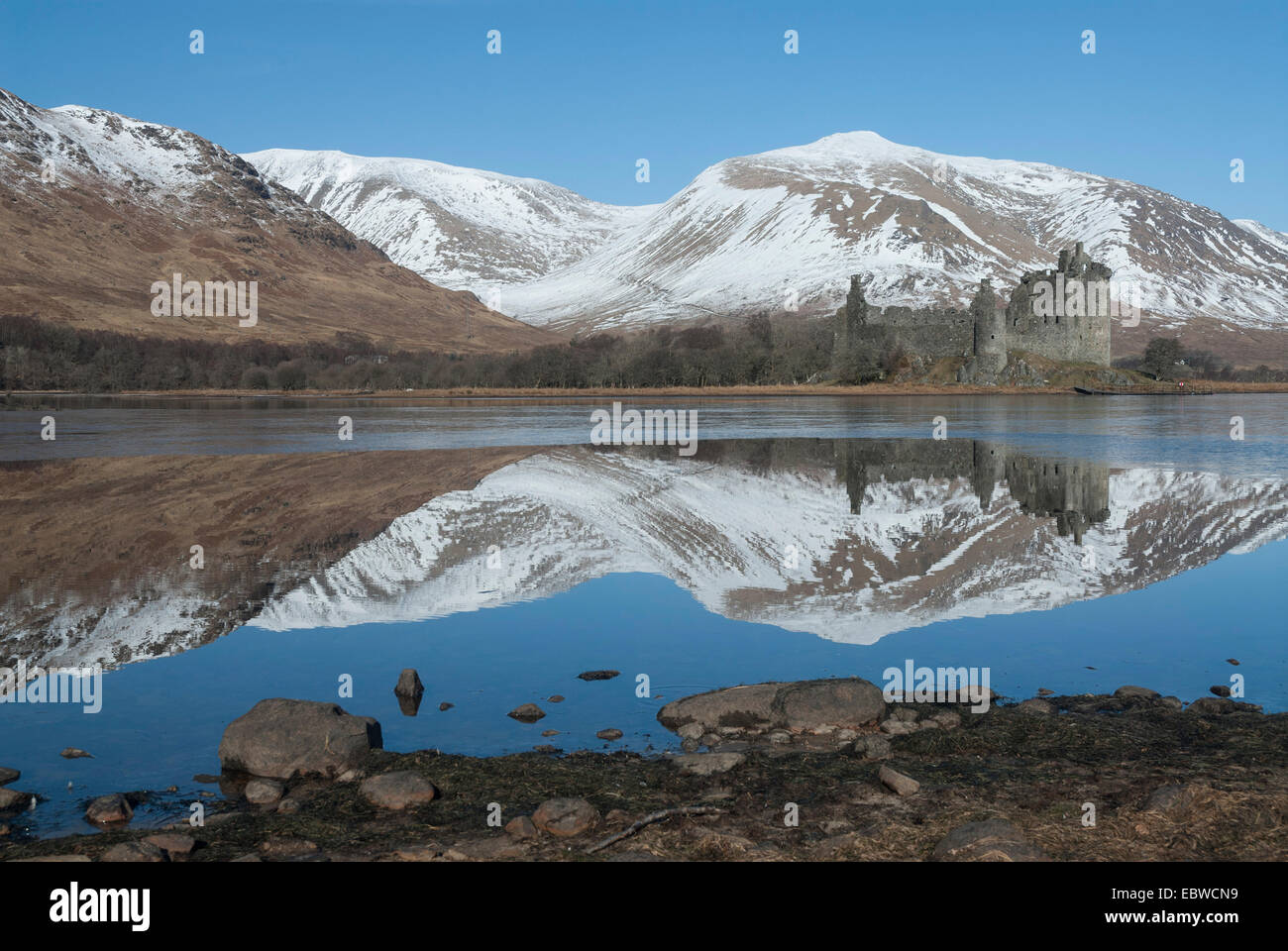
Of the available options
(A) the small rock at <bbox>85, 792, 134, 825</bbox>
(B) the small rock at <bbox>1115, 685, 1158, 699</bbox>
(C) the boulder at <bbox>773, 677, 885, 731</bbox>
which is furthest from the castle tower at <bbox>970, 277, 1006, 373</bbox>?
(A) the small rock at <bbox>85, 792, 134, 825</bbox>

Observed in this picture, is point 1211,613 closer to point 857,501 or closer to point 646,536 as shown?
point 646,536

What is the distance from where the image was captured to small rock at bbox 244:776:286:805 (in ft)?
24.7

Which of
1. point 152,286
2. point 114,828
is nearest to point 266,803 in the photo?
point 114,828

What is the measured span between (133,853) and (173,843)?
12.7 inches

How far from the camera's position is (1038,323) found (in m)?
95.1

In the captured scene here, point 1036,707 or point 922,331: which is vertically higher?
point 922,331

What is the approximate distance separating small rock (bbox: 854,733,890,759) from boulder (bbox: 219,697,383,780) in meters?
3.64

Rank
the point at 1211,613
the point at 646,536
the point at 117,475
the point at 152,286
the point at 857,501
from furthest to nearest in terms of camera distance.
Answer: the point at 152,286 → the point at 117,475 → the point at 857,501 → the point at 646,536 → the point at 1211,613

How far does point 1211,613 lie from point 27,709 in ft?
39.6

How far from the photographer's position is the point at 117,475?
27.2m

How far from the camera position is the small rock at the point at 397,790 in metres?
7.39
